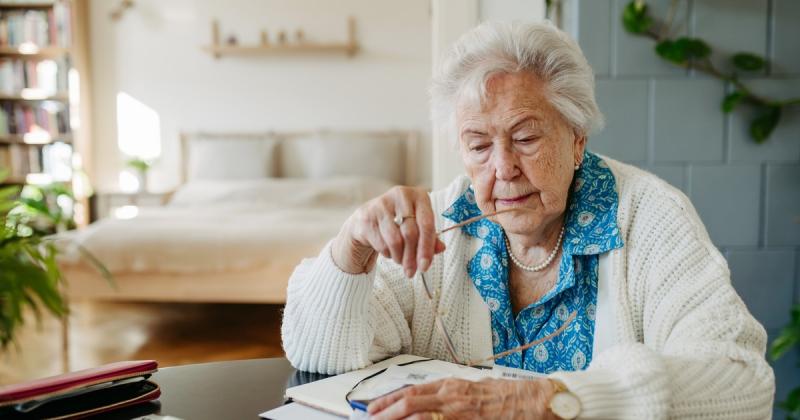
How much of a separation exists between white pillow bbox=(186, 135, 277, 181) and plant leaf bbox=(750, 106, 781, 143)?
3841mm

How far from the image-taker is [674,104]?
185cm

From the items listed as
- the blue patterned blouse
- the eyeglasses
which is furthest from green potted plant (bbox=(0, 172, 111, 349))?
the blue patterned blouse

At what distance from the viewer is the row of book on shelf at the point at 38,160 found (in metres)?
5.23

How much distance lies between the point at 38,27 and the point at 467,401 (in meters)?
5.49

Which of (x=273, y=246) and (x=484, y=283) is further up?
(x=484, y=283)

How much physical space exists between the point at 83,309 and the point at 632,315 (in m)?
3.91

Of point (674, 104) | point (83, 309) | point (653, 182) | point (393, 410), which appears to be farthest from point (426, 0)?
point (393, 410)

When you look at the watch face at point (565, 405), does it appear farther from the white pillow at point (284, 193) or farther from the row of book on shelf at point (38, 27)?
the row of book on shelf at point (38, 27)

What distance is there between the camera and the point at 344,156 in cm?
507

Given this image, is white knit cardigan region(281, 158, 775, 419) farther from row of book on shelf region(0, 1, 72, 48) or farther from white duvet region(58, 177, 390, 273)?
row of book on shelf region(0, 1, 72, 48)

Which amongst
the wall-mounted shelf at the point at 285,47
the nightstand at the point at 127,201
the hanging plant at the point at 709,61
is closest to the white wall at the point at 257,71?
the wall-mounted shelf at the point at 285,47

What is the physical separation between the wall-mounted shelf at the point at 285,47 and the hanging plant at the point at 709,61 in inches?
145

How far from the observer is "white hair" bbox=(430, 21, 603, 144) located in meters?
1.14

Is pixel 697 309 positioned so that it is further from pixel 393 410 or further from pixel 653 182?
pixel 393 410
